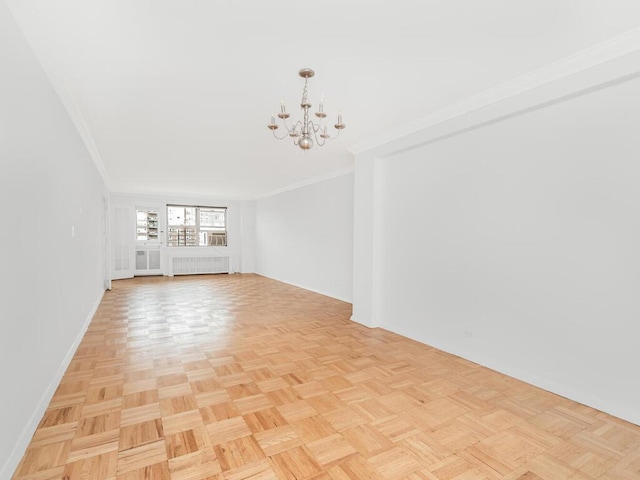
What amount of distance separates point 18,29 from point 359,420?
9.84 ft

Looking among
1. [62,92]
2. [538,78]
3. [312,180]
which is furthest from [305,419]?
[312,180]

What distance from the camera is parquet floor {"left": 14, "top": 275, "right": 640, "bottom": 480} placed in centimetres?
164

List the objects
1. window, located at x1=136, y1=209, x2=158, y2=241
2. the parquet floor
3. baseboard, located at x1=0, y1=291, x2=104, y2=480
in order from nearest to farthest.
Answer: baseboard, located at x1=0, y1=291, x2=104, y2=480 → the parquet floor → window, located at x1=136, y1=209, x2=158, y2=241

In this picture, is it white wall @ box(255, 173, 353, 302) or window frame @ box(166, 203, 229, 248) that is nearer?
white wall @ box(255, 173, 353, 302)

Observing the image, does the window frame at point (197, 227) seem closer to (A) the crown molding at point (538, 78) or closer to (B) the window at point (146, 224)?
(B) the window at point (146, 224)

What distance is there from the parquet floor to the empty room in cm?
2

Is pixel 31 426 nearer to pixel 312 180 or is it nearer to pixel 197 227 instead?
pixel 312 180

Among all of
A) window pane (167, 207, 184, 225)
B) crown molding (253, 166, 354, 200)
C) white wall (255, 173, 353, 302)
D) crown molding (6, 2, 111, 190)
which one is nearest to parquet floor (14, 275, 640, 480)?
crown molding (6, 2, 111, 190)

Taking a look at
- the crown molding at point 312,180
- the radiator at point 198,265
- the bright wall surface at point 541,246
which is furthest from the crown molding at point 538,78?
the radiator at point 198,265

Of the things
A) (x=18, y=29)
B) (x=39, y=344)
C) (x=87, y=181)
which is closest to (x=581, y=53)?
(x=18, y=29)

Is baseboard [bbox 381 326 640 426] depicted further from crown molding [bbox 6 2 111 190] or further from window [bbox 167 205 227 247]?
window [bbox 167 205 227 247]

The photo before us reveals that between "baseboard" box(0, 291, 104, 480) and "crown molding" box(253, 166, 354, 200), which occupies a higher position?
"crown molding" box(253, 166, 354, 200)

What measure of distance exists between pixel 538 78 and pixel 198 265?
9050mm

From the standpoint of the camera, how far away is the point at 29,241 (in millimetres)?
1835
